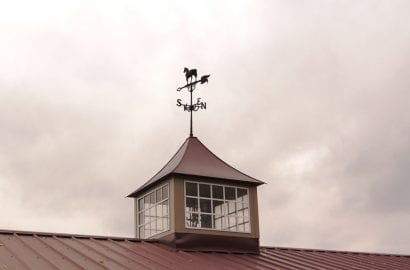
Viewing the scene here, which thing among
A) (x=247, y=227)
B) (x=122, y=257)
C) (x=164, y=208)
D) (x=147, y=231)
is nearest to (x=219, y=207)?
(x=247, y=227)

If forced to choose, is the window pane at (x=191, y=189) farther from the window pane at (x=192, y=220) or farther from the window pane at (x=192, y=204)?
the window pane at (x=192, y=220)

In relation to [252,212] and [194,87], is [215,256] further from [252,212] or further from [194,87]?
[194,87]

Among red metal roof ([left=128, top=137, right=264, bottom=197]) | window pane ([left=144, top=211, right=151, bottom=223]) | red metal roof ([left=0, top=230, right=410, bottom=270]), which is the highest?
red metal roof ([left=128, top=137, right=264, bottom=197])

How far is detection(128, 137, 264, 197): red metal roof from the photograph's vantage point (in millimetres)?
21141

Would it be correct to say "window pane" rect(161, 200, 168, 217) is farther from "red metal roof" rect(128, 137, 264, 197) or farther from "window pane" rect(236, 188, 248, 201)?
"window pane" rect(236, 188, 248, 201)

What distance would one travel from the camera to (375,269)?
22672 millimetres

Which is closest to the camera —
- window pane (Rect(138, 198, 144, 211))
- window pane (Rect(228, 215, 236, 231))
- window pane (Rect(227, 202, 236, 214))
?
window pane (Rect(228, 215, 236, 231))

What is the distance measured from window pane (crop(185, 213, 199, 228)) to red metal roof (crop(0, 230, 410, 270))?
3.36ft

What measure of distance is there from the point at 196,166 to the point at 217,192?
3.48 ft

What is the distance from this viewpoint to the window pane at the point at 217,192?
2150cm

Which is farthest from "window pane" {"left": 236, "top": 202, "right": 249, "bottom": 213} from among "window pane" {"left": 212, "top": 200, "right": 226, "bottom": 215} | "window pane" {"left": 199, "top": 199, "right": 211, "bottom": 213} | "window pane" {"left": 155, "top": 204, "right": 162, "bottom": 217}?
"window pane" {"left": 155, "top": 204, "right": 162, "bottom": 217}

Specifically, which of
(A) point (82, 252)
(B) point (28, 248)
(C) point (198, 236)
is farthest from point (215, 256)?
(B) point (28, 248)

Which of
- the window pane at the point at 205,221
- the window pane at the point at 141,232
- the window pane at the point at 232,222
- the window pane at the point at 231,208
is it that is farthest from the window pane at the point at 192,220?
the window pane at the point at 141,232

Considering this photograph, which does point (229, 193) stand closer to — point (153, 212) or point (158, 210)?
point (158, 210)
